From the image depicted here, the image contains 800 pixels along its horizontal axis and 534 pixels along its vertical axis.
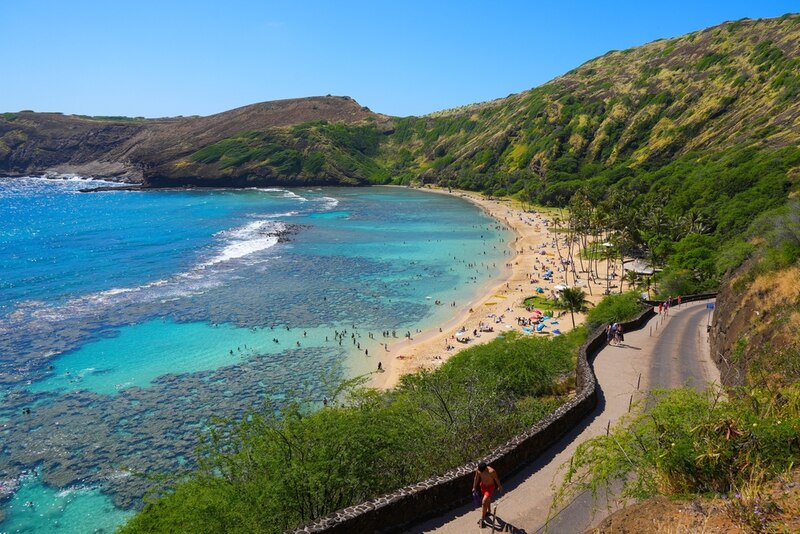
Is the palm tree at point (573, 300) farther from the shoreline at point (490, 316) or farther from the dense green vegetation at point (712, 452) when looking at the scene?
the dense green vegetation at point (712, 452)

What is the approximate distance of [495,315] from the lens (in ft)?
152

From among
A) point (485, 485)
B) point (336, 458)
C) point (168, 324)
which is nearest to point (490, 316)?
point (168, 324)

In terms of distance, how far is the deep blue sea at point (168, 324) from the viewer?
80.3 feet

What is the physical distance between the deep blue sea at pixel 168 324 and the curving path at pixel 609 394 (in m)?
11.8

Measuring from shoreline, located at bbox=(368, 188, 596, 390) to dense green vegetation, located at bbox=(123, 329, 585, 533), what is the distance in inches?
614

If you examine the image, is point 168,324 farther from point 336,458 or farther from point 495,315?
point 336,458

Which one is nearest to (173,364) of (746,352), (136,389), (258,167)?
(136,389)

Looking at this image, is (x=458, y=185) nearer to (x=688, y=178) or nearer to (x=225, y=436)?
(x=688, y=178)

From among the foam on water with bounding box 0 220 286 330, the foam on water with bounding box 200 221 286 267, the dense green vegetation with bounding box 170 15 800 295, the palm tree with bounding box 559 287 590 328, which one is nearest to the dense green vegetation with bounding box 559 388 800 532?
the dense green vegetation with bounding box 170 15 800 295

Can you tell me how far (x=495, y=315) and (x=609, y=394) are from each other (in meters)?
27.3

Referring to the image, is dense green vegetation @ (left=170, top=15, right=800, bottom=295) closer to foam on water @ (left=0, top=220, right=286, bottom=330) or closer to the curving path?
the curving path

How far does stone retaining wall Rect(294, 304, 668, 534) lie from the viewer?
10.7m

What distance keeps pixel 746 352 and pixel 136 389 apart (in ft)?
109

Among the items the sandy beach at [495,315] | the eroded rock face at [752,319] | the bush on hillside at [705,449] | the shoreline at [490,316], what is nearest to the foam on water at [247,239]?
the shoreline at [490,316]
